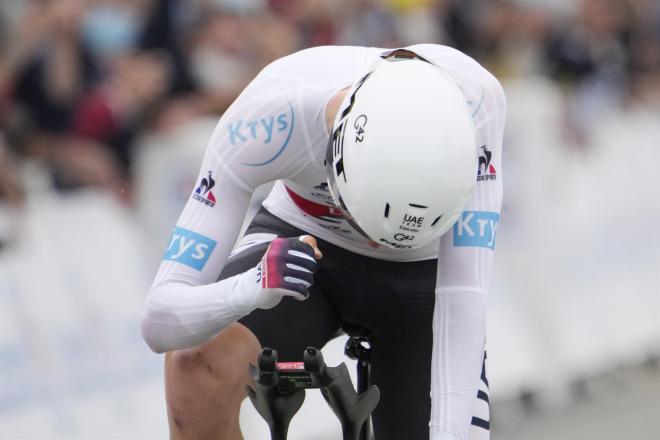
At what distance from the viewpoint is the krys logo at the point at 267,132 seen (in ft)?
14.3

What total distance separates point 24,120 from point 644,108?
6.90 meters

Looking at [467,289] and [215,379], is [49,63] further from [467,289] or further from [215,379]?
[467,289]

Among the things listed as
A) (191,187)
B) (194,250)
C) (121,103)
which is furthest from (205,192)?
(121,103)

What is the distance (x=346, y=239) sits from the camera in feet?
16.4

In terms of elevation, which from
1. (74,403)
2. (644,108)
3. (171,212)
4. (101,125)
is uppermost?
(644,108)

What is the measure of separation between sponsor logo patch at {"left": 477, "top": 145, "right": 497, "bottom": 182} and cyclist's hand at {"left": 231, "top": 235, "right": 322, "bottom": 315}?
72cm

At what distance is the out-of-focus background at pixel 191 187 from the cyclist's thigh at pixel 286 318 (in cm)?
206

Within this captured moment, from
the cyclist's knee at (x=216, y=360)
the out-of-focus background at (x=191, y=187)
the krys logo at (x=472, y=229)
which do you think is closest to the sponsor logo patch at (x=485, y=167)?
the krys logo at (x=472, y=229)

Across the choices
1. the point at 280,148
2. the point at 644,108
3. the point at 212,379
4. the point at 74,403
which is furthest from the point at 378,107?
the point at 644,108

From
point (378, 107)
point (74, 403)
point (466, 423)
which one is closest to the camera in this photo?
point (378, 107)

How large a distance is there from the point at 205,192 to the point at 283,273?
67cm

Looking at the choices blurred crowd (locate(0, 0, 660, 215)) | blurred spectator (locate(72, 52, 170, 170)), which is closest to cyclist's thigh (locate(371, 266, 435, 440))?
blurred crowd (locate(0, 0, 660, 215))

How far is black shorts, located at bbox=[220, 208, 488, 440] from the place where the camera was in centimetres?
485

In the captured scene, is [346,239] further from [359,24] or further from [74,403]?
[359,24]
